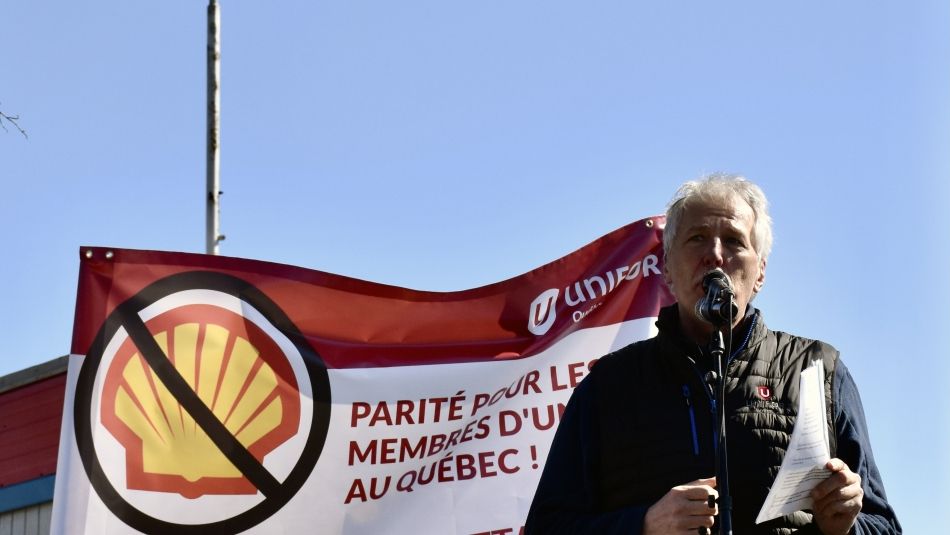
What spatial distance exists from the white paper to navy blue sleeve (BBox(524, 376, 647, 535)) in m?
0.52

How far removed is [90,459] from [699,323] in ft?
10.5

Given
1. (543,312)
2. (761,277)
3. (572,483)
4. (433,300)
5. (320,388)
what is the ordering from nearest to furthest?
(572,483) → (761,277) → (320,388) → (543,312) → (433,300)

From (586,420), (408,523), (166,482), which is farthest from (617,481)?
(166,482)

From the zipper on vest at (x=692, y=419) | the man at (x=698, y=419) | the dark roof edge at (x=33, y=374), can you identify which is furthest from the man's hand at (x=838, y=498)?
the dark roof edge at (x=33, y=374)

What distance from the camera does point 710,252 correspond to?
422 cm

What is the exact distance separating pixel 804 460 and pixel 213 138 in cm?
507

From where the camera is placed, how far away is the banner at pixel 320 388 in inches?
252

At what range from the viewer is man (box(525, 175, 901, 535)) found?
12.7 ft

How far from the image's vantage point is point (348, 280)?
22.9 feet

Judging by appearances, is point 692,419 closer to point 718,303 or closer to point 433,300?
point 718,303

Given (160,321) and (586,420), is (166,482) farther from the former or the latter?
(586,420)

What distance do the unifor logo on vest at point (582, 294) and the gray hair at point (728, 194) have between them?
241cm

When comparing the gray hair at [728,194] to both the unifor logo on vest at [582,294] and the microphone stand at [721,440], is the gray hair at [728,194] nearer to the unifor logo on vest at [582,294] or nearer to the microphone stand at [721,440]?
the microphone stand at [721,440]

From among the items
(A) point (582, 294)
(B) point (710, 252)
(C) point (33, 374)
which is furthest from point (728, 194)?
(C) point (33, 374)
